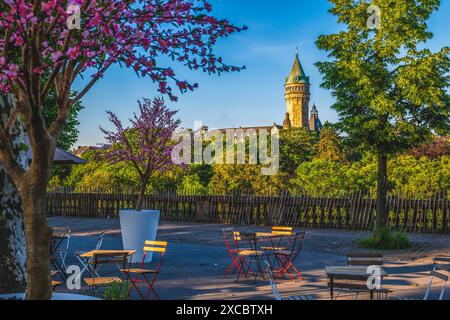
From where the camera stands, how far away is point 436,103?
587 inches

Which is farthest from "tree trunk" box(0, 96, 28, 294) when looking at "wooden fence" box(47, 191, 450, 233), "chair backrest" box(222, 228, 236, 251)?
"wooden fence" box(47, 191, 450, 233)

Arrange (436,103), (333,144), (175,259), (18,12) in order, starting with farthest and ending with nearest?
(333,144) → (436,103) → (175,259) → (18,12)

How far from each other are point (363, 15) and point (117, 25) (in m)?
12.0

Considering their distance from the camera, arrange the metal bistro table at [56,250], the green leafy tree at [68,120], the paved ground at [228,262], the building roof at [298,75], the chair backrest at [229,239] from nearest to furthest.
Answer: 1. the paved ground at [228,262]
2. the metal bistro table at [56,250]
3. the chair backrest at [229,239]
4. the green leafy tree at [68,120]
5. the building roof at [298,75]

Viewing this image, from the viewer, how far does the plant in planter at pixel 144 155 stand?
12719 mm

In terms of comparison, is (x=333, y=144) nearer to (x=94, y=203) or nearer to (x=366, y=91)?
(x=94, y=203)

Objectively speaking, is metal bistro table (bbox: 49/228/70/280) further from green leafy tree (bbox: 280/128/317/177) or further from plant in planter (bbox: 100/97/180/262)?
green leafy tree (bbox: 280/128/317/177)

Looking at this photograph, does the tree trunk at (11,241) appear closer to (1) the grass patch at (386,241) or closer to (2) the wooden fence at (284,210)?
(1) the grass patch at (386,241)

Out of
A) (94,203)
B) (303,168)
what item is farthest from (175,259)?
(303,168)

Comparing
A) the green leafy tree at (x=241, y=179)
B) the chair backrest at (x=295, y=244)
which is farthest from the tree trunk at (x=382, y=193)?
the green leafy tree at (x=241, y=179)

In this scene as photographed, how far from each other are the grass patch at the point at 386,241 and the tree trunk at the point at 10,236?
10270mm

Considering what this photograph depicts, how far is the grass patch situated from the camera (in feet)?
49.2

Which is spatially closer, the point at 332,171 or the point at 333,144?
the point at 332,171
